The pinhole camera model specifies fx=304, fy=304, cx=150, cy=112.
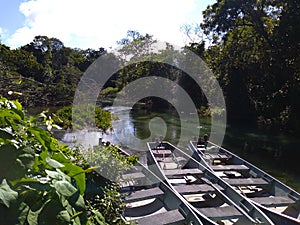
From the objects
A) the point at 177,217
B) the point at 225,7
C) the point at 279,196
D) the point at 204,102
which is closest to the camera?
the point at 177,217

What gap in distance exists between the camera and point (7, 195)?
810mm

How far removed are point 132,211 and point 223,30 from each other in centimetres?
1898

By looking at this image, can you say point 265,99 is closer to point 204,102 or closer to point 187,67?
point 204,102

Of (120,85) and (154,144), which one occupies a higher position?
(120,85)

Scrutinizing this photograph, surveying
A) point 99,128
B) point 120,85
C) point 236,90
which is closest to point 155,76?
point 120,85

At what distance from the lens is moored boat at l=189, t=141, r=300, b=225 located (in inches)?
211

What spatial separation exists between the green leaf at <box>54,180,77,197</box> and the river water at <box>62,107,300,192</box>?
8.41 metres

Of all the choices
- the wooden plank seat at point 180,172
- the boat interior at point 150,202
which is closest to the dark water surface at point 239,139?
the wooden plank seat at point 180,172

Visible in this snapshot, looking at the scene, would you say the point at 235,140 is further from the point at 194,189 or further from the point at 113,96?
the point at 113,96

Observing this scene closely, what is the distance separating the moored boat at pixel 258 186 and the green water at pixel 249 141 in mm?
2201

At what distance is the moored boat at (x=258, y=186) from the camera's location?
5355 mm

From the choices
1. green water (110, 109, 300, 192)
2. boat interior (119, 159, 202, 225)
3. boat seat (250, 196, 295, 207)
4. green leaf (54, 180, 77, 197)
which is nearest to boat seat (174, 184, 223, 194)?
boat interior (119, 159, 202, 225)

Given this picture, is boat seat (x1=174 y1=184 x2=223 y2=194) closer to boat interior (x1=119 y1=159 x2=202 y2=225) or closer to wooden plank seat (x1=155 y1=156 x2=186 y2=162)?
boat interior (x1=119 y1=159 x2=202 y2=225)

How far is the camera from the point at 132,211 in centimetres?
509
